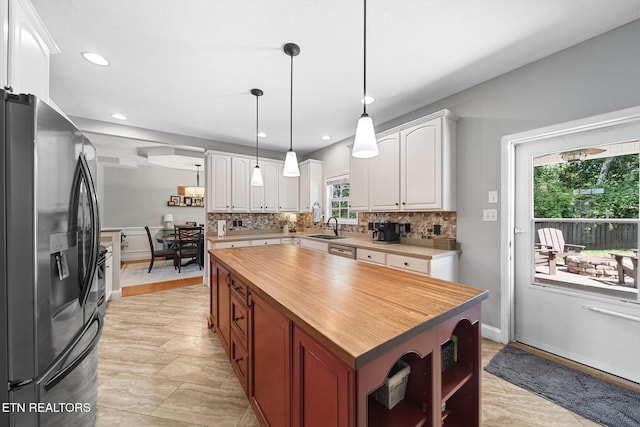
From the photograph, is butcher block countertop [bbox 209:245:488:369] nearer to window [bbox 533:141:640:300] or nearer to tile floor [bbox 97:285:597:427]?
tile floor [bbox 97:285:597:427]

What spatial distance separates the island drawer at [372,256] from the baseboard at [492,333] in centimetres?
117

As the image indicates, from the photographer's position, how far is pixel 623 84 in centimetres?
178

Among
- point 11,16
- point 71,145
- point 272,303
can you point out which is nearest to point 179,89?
point 11,16

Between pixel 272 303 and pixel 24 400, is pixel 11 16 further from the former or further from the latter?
pixel 272 303

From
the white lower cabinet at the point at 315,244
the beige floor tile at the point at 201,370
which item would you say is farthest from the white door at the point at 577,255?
the beige floor tile at the point at 201,370

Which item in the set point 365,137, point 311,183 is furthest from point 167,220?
point 365,137

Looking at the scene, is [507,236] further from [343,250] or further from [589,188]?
[343,250]

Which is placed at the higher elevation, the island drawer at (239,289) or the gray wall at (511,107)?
the gray wall at (511,107)

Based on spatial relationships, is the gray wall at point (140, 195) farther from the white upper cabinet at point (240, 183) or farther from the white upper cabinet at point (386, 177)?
the white upper cabinet at point (386, 177)

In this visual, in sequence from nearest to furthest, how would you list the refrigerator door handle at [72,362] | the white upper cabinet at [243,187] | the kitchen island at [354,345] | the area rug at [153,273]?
the kitchen island at [354,345], the refrigerator door handle at [72,362], the white upper cabinet at [243,187], the area rug at [153,273]

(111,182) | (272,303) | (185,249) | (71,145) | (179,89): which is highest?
(179,89)

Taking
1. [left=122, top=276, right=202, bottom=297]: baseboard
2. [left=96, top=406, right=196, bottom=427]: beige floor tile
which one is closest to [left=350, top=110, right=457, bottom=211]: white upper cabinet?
[left=96, top=406, right=196, bottom=427]: beige floor tile

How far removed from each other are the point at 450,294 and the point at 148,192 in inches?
326

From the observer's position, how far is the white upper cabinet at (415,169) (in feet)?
8.70
